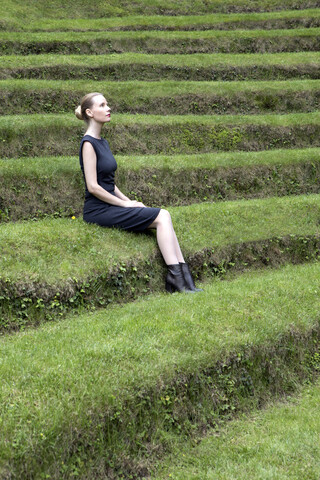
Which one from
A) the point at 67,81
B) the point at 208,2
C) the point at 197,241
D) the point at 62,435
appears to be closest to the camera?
the point at 62,435

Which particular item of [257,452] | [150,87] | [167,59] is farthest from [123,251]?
[167,59]

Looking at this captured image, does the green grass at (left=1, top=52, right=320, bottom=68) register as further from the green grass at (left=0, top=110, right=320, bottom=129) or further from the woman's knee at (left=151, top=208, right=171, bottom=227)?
the woman's knee at (left=151, top=208, right=171, bottom=227)

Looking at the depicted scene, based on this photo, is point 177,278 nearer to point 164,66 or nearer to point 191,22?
point 164,66

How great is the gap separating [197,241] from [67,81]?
9.99 metres

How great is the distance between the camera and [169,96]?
58.2ft

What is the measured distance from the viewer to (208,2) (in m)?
30.3

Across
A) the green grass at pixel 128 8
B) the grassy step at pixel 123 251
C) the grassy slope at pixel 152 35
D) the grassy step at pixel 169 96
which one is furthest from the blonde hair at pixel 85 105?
the green grass at pixel 128 8

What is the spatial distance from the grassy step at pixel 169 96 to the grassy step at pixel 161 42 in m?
4.66

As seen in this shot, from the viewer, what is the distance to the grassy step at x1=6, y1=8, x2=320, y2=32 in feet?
81.6

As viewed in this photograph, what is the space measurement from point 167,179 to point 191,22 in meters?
16.2

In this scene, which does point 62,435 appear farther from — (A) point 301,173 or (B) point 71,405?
(A) point 301,173

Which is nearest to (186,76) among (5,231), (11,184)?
(11,184)

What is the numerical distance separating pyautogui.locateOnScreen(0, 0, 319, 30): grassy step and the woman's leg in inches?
799

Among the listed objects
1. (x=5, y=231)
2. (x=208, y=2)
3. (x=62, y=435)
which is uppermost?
(x=208, y=2)
